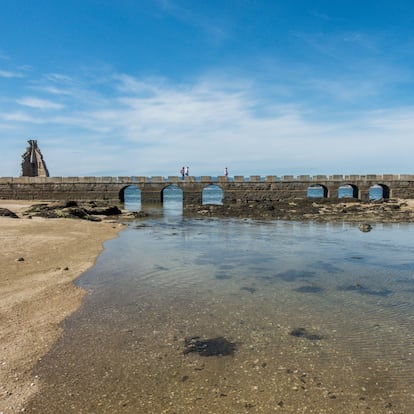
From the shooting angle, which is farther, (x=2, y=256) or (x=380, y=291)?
(x=2, y=256)

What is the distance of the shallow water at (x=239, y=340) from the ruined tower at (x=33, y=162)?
41.6 meters

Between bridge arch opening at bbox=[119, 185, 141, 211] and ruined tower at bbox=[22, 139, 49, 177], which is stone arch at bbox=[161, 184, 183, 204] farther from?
ruined tower at bbox=[22, 139, 49, 177]

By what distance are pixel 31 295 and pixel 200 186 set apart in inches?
1368

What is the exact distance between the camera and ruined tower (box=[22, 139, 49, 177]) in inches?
1813

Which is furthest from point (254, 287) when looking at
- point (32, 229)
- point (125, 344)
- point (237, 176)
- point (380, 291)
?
point (237, 176)

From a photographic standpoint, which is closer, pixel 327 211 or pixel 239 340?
pixel 239 340

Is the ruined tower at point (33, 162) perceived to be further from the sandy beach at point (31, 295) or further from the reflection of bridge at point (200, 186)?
the sandy beach at point (31, 295)

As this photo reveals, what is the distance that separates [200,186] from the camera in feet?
135

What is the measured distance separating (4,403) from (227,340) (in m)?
2.87

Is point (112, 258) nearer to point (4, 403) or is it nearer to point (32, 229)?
point (32, 229)

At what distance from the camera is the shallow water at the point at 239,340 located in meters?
3.73

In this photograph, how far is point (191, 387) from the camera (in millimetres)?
3955

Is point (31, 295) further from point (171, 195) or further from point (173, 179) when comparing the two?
point (171, 195)

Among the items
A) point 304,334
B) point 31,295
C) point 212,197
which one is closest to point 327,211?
point 304,334
